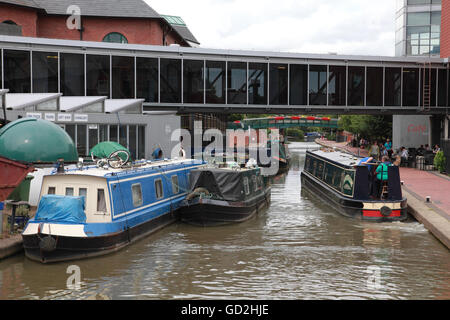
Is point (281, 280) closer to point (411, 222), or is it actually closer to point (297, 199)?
point (411, 222)

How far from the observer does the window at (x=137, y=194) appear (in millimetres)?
14766

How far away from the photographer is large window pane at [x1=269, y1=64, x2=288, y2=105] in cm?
3225

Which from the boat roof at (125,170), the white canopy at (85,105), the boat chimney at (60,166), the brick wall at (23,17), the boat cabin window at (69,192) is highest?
the brick wall at (23,17)

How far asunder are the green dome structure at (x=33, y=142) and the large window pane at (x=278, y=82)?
17.1 meters

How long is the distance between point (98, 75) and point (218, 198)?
15693 mm

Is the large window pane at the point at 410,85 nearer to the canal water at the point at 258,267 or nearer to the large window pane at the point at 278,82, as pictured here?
the large window pane at the point at 278,82

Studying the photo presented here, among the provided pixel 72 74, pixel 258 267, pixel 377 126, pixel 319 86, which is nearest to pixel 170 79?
pixel 72 74

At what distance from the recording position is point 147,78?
30562 millimetres

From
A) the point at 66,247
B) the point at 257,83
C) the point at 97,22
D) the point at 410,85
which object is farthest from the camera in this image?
the point at 97,22

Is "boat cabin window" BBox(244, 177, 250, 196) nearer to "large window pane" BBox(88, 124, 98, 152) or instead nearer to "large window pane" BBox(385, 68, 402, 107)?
"large window pane" BBox(88, 124, 98, 152)

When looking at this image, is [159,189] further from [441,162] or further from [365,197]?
[441,162]

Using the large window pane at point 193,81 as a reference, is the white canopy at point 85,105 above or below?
below

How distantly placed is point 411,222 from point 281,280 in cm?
787

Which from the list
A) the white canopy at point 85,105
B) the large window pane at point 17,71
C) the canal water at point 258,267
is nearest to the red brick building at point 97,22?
the large window pane at point 17,71
